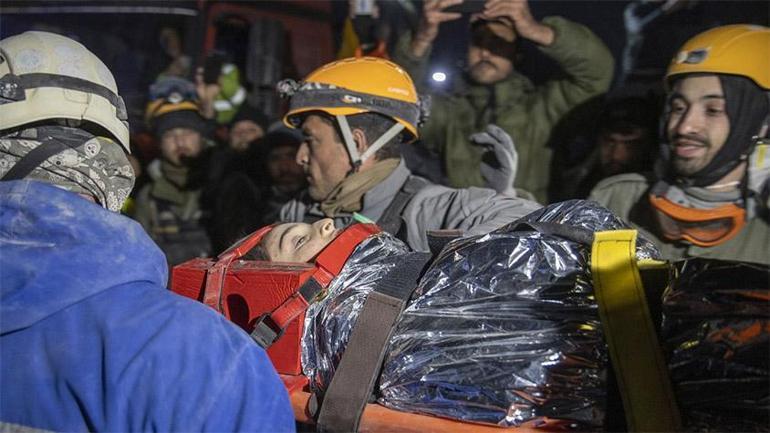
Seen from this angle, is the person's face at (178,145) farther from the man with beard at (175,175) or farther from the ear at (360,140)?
the ear at (360,140)

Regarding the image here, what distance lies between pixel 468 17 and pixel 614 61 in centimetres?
82

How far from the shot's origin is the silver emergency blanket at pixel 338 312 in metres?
1.78

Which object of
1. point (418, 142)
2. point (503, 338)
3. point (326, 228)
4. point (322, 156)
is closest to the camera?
point (503, 338)

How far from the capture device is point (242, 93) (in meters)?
5.31

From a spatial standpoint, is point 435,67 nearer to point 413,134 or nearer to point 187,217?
point 413,134

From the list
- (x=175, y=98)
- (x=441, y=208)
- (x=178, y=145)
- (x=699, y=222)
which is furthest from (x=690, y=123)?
(x=175, y=98)

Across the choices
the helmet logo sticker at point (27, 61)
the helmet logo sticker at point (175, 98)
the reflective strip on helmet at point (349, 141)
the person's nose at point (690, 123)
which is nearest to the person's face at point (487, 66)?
the reflective strip on helmet at point (349, 141)

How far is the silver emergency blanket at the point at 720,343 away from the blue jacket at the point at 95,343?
775 millimetres

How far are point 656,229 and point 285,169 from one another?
7.94ft

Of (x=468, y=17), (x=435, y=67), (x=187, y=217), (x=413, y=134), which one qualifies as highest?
(x=468, y=17)

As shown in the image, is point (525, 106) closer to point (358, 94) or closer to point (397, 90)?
point (397, 90)

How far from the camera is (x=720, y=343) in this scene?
129 cm

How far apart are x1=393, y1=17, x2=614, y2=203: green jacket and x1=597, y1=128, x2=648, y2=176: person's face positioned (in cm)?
26

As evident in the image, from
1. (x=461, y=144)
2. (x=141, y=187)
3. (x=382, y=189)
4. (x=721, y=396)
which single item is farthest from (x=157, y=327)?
(x=141, y=187)
